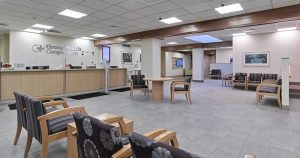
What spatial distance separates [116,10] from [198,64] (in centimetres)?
873

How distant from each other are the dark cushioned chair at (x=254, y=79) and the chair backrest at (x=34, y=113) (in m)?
8.15

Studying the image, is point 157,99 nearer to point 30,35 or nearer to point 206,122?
point 206,122

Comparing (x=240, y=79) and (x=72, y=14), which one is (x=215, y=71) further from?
(x=72, y=14)

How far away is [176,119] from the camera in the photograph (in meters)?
3.75

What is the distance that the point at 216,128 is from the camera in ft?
10.5

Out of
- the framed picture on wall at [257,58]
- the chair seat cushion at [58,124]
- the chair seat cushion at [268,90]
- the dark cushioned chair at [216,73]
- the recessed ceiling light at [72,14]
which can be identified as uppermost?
the recessed ceiling light at [72,14]

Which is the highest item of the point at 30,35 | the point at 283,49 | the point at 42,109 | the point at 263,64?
the point at 30,35

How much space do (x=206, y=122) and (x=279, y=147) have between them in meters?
1.28

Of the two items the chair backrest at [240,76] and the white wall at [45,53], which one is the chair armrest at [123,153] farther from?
the white wall at [45,53]

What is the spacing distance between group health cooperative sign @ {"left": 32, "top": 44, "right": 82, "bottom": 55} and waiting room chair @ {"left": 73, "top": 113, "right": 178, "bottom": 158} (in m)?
8.63

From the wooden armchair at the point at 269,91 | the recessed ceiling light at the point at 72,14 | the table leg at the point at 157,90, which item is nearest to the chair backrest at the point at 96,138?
the table leg at the point at 157,90

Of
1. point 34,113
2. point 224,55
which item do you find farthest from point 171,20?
point 224,55

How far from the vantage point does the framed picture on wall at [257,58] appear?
314 inches

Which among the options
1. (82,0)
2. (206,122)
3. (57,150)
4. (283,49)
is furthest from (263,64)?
(57,150)
